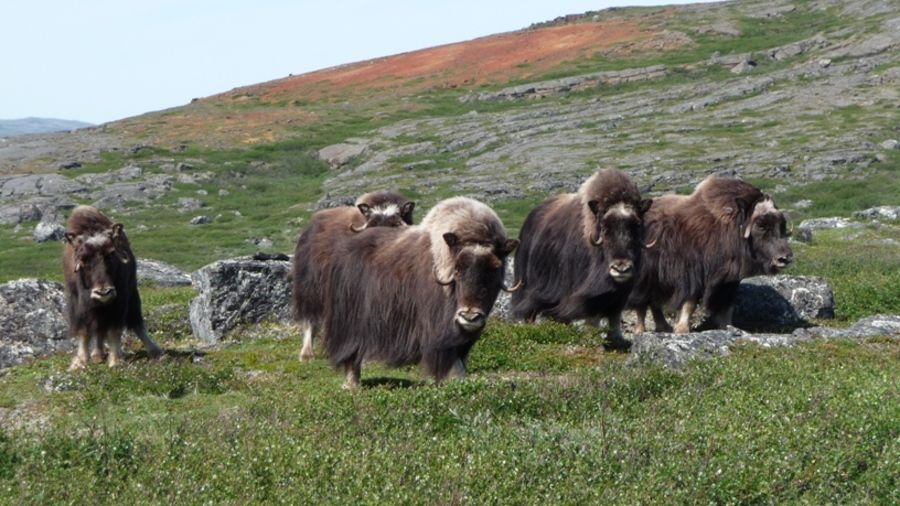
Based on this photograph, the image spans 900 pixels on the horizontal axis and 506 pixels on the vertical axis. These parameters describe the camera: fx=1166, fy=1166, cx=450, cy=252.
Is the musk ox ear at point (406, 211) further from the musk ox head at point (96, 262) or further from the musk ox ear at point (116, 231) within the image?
the musk ox head at point (96, 262)

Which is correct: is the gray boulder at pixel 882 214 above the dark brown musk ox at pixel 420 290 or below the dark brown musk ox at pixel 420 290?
below

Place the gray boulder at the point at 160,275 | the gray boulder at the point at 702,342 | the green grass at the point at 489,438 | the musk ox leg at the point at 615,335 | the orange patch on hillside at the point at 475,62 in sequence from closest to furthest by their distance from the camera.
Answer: the green grass at the point at 489,438 → the gray boulder at the point at 702,342 → the musk ox leg at the point at 615,335 → the gray boulder at the point at 160,275 → the orange patch on hillside at the point at 475,62

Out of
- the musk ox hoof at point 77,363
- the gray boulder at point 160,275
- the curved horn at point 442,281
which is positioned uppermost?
the curved horn at point 442,281

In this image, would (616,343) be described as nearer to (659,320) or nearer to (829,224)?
(659,320)

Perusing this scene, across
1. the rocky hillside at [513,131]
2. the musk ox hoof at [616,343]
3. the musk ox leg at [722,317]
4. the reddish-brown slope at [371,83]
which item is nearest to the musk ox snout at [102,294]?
the musk ox hoof at [616,343]

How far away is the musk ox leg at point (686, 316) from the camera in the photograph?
1357 centimetres

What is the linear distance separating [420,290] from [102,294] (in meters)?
3.76

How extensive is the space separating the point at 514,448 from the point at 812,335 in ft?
18.0

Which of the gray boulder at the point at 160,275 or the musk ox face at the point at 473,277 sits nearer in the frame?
the musk ox face at the point at 473,277

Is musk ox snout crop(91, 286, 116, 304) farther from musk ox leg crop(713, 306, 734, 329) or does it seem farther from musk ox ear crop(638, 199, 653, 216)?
musk ox leg crop(713, 306, 734, 329)

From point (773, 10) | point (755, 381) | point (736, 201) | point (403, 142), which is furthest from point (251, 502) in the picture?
point (773, 10)

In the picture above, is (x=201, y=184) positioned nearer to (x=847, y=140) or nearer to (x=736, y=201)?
(x=847, y=140)

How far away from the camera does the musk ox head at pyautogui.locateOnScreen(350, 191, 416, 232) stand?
13.2m

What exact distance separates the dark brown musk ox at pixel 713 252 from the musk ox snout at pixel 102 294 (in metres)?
5.91
